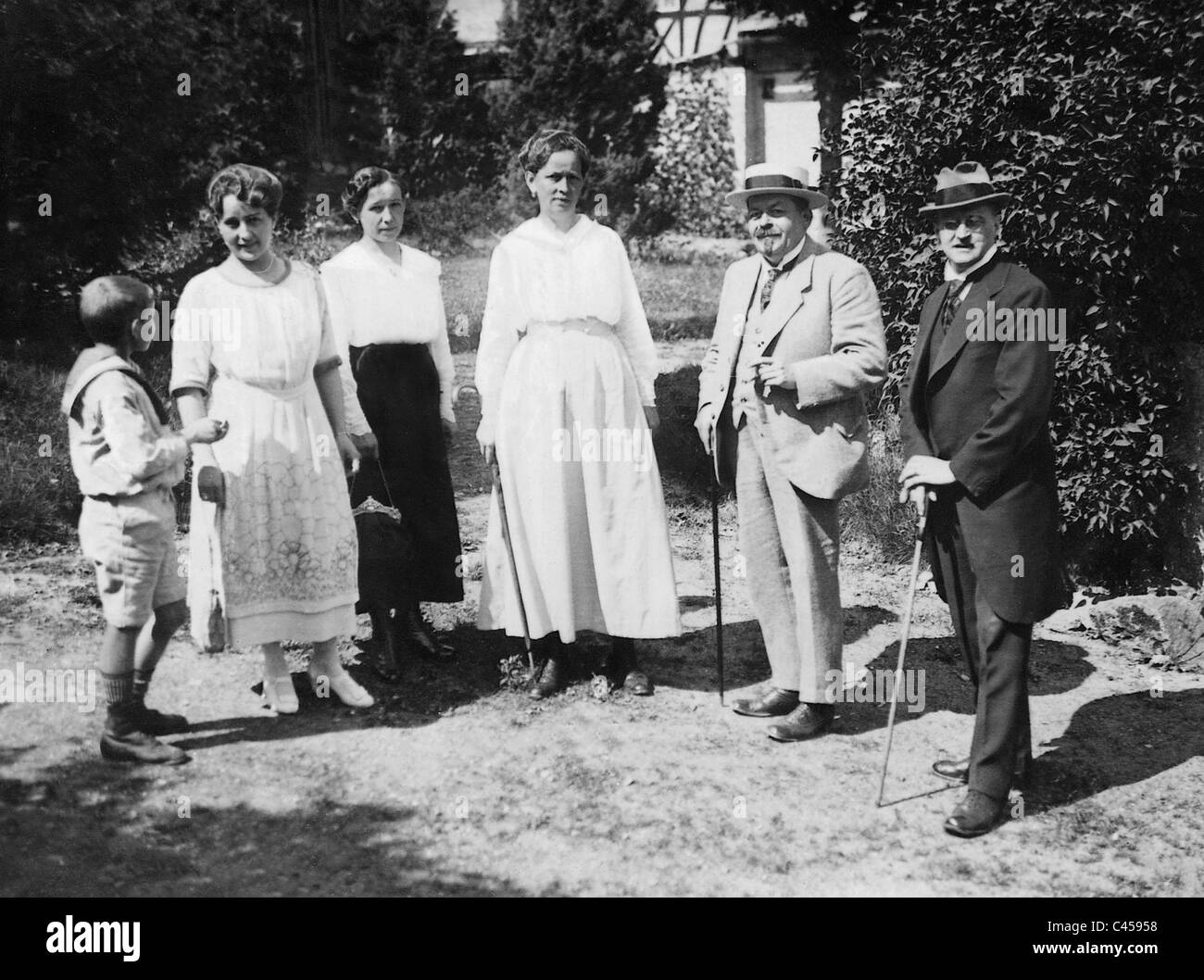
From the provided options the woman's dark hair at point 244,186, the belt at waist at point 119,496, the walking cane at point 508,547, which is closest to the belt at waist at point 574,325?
the walking cane at point 508,547

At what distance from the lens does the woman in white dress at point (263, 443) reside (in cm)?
453

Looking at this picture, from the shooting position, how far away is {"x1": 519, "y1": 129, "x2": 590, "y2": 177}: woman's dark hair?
4977 mm

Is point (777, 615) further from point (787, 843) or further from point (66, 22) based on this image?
point (66, 22)

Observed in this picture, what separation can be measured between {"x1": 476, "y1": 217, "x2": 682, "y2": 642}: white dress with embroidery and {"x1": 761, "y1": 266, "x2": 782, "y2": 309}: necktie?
1.87 feet

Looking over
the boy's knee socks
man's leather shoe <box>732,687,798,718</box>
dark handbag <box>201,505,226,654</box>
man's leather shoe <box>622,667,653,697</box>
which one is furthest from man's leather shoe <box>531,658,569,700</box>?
the boy's knee socks

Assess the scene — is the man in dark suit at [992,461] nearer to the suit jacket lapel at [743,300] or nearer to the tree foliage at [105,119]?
the suit jacket lapel at [743,300]

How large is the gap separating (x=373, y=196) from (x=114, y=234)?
2.69 meters

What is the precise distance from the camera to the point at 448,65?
1407 cm

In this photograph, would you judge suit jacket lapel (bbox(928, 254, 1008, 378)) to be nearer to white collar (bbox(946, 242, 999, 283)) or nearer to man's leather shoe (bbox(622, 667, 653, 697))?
white collar (bbox(946, 242, 999, 283))

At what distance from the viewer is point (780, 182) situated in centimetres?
470

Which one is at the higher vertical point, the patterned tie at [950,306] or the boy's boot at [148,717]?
the patterned tie at [950,306]

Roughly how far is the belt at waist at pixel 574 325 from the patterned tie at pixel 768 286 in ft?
2.33

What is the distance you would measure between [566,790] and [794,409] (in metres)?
1.76
